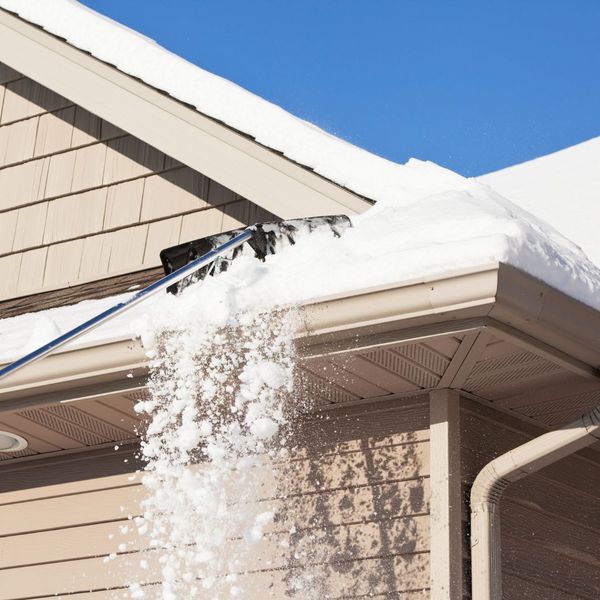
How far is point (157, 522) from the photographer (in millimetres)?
4828

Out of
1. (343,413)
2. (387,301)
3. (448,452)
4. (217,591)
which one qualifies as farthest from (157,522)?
(387,301)

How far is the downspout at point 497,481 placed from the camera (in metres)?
4.12

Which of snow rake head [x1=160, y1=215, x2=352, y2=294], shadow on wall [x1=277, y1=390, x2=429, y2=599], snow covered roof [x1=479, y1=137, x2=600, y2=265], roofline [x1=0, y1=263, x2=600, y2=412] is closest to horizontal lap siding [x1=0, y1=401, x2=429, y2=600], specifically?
shadow on wall [x1=277, y1=390, x2=429, y2=599]

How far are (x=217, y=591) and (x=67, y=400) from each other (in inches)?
37.4

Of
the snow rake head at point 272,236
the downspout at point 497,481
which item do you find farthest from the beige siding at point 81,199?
the downspout at point 497,481

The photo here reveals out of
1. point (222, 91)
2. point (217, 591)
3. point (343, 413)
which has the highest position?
point (222, 91)

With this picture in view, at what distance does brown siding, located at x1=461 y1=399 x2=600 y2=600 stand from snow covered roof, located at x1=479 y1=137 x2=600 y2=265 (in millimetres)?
1339

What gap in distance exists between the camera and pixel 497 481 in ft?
13.9

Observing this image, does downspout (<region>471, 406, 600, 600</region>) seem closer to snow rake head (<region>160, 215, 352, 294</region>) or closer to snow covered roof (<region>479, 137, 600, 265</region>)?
snow rake head (<region>160, 215, 352, 294</region>)

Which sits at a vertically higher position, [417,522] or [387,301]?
[387,301]

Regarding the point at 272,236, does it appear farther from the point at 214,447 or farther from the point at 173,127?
the point at 173,127

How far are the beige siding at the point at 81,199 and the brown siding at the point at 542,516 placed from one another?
1.63 metres

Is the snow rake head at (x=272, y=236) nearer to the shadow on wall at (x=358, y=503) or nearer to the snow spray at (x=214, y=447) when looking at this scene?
the snow spray at (x=214, y=447)

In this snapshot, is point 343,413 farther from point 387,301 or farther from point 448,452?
point 387,301
